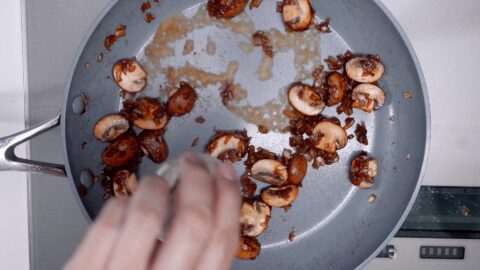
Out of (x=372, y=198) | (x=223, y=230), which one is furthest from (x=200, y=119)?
(x=223, y=230)

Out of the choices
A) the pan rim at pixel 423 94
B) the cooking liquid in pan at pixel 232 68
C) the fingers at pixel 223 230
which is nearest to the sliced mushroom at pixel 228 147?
the cooking liquid in pan at pixel 232 68

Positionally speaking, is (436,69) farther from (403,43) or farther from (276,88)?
(276,88)

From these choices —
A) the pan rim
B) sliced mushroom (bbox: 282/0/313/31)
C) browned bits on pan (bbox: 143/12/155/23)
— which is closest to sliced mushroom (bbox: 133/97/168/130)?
browned bits on pan (bbox: 143/12/155/23)

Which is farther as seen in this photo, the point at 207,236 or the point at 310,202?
the point at 310,202

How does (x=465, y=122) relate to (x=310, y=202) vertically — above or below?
above

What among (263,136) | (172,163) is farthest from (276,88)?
(172,163)

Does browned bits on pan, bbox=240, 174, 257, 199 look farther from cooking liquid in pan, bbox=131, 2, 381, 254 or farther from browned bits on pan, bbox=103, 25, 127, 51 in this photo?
browned bits on pan, bbox=103, 25, 127, 51

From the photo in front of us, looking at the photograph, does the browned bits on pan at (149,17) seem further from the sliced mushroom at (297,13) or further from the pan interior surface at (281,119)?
the sliced mushroom at (297,13)
